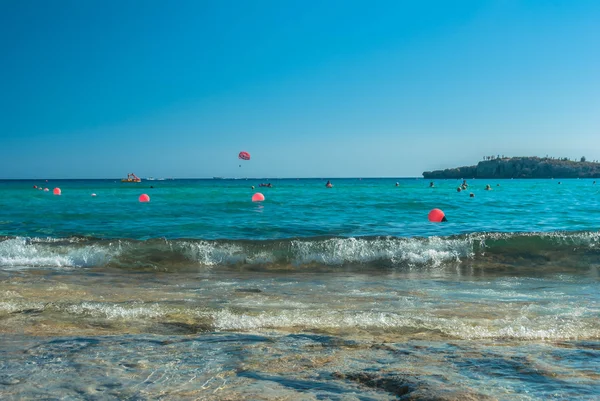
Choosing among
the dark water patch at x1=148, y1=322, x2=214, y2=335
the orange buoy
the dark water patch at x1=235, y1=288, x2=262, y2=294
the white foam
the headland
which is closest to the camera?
the dark water patch at x1=148, y1=322, x2=214, y2=335

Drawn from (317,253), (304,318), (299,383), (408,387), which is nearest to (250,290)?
(304,318)

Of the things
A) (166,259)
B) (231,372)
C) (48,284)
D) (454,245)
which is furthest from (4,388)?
(454,245)

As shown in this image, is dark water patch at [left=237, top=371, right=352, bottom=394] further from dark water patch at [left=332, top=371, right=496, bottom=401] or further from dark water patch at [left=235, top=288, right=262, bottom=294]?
dark water patch at [left=235, top=288, right=262, bottom=294]

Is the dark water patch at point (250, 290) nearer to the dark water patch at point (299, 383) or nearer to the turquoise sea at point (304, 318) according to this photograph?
the turquoise sea at point (304, 318)

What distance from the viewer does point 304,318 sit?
21.2 ft

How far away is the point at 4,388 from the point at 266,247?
10357 millimetres

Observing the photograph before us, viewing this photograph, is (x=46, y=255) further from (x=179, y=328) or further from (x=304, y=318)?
(x=304, y=318)

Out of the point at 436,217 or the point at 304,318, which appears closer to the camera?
the point at 304,318

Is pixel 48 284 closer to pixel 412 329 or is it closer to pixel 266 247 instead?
pixel 266 247

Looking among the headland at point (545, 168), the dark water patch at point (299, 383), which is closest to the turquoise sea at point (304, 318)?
the dark water patch at point (299, 383)

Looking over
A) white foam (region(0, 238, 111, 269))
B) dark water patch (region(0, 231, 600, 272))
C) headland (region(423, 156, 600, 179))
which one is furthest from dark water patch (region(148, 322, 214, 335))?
headland (region(423, 156, 600, 179))

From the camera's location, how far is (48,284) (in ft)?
30.5

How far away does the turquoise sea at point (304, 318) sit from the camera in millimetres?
3609

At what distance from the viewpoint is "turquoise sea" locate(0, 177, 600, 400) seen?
3.61m
